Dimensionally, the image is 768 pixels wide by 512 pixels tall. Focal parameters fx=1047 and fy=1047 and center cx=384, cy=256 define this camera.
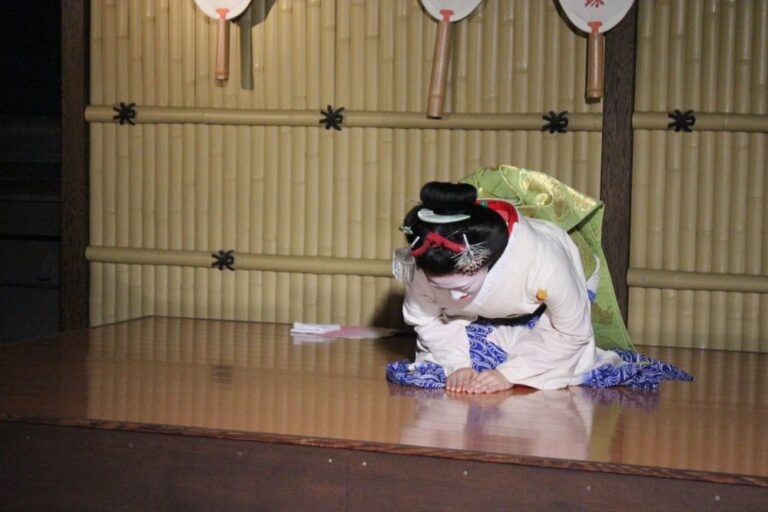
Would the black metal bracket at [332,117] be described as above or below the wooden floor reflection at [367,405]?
above

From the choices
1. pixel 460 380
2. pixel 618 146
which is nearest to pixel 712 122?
pixel 618 146

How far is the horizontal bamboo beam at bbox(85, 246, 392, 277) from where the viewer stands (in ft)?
13.2

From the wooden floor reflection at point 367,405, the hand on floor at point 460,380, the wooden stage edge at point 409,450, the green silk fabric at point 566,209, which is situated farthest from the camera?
the green silk fabric at point 566,209

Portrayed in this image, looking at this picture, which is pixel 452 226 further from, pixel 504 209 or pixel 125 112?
pixel 125 112

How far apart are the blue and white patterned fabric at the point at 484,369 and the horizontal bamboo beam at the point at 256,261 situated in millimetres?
1054

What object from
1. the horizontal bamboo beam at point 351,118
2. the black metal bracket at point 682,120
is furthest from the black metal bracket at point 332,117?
the black metal bracket at point 682,120

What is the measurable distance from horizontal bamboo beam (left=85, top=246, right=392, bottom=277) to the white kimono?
1.11 m

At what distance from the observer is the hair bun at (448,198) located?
2459mm

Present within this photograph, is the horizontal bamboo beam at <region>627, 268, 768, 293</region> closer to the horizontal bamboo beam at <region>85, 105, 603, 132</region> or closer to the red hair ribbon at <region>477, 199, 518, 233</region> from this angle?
the horizontal bamboo beam at <region>85, 105, 603, 132</region>

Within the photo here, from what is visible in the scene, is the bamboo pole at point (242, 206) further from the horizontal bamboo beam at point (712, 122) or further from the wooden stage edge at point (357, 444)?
the horizontal bamboo beam at point (712, 122)

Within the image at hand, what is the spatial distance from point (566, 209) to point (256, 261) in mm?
1498

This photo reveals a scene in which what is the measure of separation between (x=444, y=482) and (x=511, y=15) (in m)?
2.21

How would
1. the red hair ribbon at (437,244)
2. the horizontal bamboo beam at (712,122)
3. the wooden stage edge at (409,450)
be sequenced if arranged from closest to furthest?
1. the wooden stage edge at (409,450)
2. the red hair ribbon at (437,244)
3. the horizontal bamboo beam at (712,122)

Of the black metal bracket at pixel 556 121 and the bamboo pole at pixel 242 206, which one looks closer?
the black metal bracket at pixel 556 121
